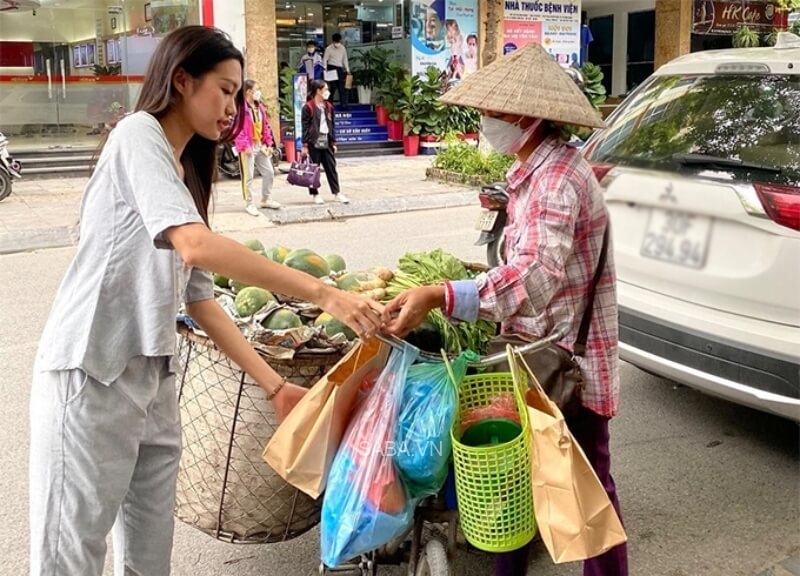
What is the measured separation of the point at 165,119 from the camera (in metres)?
1.94

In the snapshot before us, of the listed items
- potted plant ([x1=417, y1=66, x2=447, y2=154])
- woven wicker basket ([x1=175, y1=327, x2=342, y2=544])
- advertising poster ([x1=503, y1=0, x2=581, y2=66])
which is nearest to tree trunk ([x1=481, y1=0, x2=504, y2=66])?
potted plant ([x1=417, y1=66, x2=447, y2=154])

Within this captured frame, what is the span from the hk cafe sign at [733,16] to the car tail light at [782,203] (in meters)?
19.5

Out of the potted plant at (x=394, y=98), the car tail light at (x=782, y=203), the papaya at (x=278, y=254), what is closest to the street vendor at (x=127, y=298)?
the papaya at (x=278, y=254)

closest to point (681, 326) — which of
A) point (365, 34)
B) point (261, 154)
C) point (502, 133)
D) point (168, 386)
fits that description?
point (502, 133)

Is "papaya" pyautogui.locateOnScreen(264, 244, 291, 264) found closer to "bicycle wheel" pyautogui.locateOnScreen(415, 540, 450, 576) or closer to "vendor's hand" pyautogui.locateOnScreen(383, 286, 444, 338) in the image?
"vendor's hand" pyautogui.locateOnScreen(383, 286, 444, 338)

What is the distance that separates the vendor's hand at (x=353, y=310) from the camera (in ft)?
6.20

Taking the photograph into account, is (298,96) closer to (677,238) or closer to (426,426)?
(677,238)

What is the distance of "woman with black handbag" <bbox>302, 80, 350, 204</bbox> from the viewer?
11.0 meters

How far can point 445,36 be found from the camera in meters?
17.2

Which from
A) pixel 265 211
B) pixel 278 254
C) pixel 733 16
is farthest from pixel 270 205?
pixel 733 16

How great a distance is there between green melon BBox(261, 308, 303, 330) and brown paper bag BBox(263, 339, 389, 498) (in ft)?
1.46

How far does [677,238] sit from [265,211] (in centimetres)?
769

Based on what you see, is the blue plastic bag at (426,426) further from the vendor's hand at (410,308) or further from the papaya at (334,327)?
the papaya at (334,327)

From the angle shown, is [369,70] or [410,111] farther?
[369,70]
